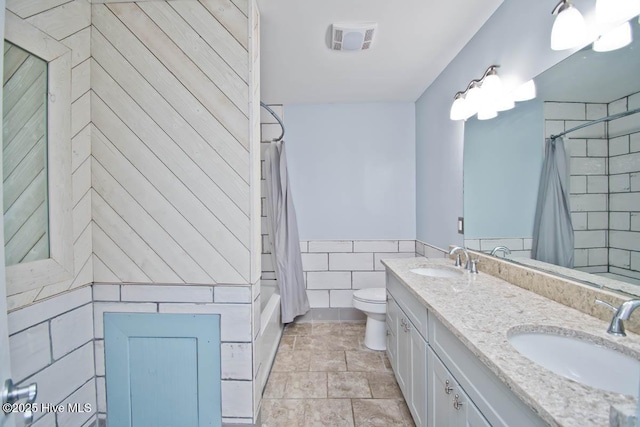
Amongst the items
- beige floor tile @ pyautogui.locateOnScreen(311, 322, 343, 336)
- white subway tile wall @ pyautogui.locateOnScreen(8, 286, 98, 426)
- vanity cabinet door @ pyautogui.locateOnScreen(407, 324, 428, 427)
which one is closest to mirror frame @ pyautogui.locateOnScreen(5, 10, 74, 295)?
white subway tile wall @ pyautogui.locateOnScreen(8, 286, 98, 426)

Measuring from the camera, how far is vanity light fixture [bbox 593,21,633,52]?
100cm

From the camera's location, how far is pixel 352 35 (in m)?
1.80

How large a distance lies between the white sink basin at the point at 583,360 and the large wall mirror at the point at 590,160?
298 mm

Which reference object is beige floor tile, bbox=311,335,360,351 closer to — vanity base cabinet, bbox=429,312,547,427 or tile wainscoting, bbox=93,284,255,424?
tile wainscoting, bbox=93,284,255,424

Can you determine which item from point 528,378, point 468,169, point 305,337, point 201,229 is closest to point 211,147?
point 201,229

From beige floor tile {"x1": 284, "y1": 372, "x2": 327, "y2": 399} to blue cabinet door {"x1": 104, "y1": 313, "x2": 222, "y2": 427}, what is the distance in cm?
63

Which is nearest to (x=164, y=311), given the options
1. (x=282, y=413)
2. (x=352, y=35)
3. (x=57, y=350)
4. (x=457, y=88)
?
(x=57, y=350)

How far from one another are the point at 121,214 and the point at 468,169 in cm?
218

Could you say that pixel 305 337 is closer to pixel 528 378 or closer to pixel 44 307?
pixel 44 307

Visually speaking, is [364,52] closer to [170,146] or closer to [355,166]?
[355,166]

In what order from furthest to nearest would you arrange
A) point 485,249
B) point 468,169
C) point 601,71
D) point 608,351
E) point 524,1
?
point 468,169
point 485,249
point 524,1
point 601,71
point 608,351

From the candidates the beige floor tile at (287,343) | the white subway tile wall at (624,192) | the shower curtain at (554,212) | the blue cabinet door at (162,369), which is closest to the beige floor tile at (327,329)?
the beige floor tile at (287,343)

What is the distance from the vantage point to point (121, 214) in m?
1.45

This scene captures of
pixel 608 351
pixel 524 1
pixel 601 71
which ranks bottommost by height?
pixel 608 351
